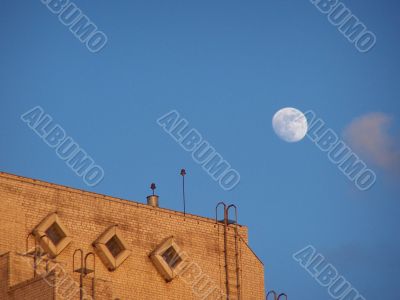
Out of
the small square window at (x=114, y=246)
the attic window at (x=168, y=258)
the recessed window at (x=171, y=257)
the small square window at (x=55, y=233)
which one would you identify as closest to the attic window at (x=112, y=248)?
the small square window at (x=114, y=246)

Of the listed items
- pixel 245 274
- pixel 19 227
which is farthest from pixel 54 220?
pixel 245 274

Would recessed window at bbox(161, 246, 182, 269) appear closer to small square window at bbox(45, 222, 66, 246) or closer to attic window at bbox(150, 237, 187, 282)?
attic window at bbox(150, 237, 187, 282)

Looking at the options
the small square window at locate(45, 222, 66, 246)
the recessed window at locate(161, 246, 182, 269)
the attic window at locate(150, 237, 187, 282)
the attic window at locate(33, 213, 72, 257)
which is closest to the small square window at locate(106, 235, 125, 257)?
the attic window at locate(150, 237, 187, 282)

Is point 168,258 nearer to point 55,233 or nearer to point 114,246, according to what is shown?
point 114,246

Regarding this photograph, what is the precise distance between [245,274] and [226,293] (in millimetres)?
1610

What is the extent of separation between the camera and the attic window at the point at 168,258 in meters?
51.2

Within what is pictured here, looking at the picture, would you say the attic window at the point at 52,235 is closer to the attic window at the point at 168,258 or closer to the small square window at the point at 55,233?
the small square window at the point at 55,233

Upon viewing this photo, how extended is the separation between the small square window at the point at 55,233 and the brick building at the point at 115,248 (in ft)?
0.11

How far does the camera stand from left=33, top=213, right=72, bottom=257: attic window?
4772cm

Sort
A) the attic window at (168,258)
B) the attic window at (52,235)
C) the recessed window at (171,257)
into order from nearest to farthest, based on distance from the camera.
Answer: the attic window at (52,235)
the attic window at (168,258)
the recessed window at (171,257)

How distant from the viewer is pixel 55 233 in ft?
159

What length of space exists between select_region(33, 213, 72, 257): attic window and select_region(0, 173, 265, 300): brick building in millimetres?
34

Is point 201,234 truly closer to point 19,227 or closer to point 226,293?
point 226,293

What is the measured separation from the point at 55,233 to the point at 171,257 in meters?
5.32
